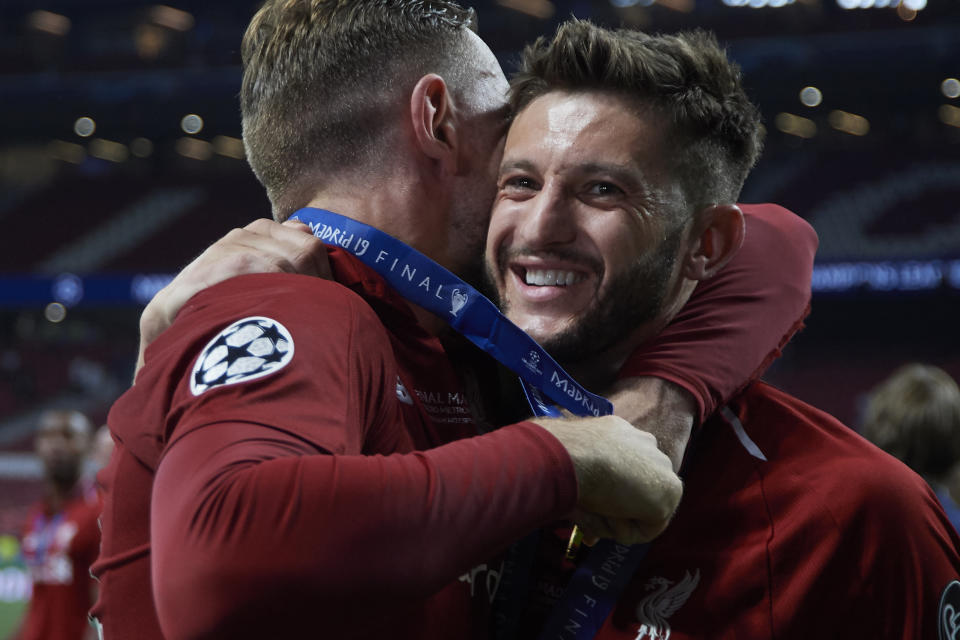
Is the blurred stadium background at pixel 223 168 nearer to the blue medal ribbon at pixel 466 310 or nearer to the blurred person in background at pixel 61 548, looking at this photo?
the blurred person in background at pixel 61 548

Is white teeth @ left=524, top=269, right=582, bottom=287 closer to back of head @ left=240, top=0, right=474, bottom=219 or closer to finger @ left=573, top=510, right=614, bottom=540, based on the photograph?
back of head @ left=240, top=0, right=474, bottom=219

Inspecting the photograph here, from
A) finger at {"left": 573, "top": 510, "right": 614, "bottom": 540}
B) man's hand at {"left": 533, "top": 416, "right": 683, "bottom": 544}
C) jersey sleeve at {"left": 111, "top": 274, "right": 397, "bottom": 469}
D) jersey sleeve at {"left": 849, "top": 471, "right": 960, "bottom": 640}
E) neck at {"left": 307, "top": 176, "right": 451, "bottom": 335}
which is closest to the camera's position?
jersey sleeve at {"left": 111, "top": 274, "right": 397, "bottom": 469}

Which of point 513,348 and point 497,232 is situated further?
point 497,232

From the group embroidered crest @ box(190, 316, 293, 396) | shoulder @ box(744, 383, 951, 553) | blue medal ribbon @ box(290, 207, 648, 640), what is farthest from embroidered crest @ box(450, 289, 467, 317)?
shoulder @ box(744, 383, 951, 553)

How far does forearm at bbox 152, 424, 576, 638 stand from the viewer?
1.11 meters

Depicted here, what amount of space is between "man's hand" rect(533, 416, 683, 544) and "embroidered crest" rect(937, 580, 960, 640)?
2.07 ft

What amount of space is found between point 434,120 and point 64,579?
5.14m

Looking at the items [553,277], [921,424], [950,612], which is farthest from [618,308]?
A: [921,424]

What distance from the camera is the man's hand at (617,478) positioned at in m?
1.35

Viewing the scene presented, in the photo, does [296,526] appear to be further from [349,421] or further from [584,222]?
[584,222]

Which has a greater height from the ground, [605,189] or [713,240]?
[605,189]

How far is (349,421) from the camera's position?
128 cm

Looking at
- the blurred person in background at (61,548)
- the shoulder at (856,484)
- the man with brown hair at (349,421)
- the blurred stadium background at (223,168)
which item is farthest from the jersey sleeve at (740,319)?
the blurred stadium background at (223,168)

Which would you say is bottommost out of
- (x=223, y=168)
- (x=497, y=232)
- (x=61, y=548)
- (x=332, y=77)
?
(x=223, y=168)
